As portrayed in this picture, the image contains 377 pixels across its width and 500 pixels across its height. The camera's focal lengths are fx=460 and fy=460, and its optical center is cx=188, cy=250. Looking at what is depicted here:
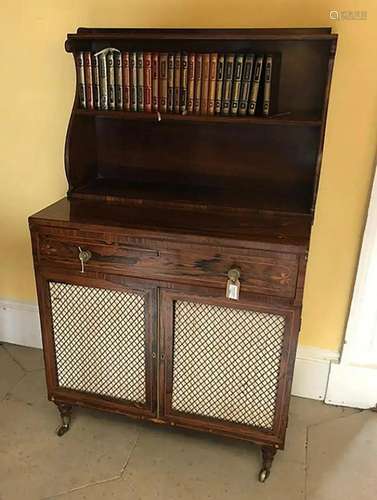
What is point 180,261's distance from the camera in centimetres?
141

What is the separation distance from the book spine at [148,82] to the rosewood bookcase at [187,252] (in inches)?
2.8

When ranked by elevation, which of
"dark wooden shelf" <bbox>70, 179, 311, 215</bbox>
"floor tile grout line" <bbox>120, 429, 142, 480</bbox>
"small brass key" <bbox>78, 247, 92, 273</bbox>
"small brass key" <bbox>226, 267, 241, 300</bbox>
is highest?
"dark wooden shelf" <bbox>70, 179, 311, 215</bbox>

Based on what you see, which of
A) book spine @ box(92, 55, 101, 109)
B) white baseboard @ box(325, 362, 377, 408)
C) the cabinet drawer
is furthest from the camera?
white baseboard @ box(325, 362, 377, 408)

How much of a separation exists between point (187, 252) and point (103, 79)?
0.68 m

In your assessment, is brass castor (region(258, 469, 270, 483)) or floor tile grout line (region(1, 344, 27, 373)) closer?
brass castor (region(258, 469, 270, 483))

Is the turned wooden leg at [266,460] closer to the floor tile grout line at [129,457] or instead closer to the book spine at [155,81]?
the floor tile grout line at [129,457]

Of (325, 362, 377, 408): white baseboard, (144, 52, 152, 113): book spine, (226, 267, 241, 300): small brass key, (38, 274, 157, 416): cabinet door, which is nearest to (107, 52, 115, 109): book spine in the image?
(144, 52, 152, 113): book spine

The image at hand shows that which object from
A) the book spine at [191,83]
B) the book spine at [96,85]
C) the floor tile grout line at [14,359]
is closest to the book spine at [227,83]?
the book spine at [191,83]

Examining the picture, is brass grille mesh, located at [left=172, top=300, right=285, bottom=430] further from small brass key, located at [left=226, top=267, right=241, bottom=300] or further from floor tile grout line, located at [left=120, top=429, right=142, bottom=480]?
floor tile grout line, located at [left=120, top=429, right=142, bottom=480]

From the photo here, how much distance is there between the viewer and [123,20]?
1681mm

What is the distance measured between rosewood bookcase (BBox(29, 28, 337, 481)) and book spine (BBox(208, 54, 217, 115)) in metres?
0.05

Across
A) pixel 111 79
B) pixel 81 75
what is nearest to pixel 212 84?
pixel 111 79

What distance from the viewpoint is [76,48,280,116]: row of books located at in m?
1.47

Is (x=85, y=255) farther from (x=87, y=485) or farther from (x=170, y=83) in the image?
(x=87, y=485)
